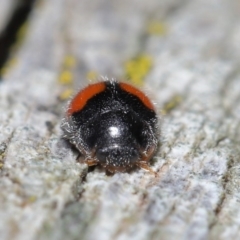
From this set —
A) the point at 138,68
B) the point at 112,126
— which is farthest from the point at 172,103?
the point at 112,126

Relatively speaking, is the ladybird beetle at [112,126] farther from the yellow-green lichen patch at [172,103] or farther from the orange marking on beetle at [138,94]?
the yellow-green lichen patch at [172,103]

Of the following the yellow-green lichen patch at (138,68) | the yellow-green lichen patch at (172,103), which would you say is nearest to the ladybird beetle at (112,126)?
the yellow-green lichen patch at (172,103)

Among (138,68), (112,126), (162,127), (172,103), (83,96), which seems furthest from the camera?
(138,68)

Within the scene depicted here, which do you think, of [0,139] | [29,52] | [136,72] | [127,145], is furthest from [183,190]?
[29,52]

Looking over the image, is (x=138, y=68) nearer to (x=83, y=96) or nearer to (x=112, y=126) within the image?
(x=83, y=96)

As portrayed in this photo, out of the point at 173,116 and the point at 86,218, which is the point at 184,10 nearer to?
the point at 173,116

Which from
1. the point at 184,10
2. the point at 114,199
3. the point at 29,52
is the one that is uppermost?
the point at 184,10

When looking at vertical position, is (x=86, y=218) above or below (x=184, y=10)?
below
